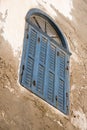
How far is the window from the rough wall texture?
0.15m

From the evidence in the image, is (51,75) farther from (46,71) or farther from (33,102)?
(33,102)

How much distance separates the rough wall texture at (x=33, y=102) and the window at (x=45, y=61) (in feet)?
0.48

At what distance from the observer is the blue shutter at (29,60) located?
224 inches

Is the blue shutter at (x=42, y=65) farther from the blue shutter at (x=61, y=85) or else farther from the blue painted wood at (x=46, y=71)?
the blue shutter at (x=61, y=85)

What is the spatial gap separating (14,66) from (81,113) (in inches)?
61.8

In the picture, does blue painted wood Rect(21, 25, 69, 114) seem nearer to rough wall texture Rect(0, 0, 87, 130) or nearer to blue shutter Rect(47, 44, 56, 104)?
blue shutter Rect(47, 44, 56, 104)

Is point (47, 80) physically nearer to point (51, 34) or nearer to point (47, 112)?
point (47, 112)

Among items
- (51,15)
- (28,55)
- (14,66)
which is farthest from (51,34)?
(14,66)

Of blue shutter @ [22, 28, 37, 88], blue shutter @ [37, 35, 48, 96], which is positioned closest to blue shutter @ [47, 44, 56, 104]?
blue shutter @ [37, 35, 48, 96]

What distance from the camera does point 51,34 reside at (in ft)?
23.2

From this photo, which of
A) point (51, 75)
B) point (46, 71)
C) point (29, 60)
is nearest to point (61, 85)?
point (51, 75)

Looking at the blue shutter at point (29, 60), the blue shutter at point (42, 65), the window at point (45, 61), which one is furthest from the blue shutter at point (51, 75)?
the blue shutter at point (29, 60)

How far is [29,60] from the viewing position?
599 centimetres

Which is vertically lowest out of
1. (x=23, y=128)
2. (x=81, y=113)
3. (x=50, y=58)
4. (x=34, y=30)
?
(x=81, y=113)
